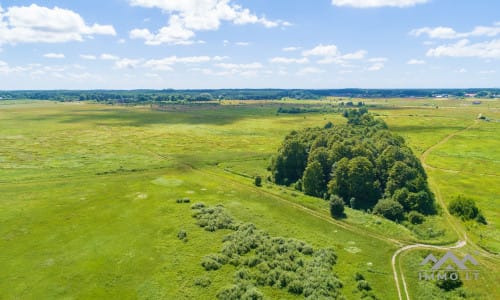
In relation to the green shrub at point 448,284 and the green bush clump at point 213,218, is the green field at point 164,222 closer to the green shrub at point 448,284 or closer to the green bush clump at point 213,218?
the green shrub at point 448,284

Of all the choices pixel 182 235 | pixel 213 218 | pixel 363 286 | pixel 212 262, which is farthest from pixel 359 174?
pixel 182 235

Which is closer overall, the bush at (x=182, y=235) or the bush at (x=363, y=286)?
the bush at (x=363, y=286)

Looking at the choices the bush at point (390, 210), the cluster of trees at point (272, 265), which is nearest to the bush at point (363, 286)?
the cluster of trees at point (272, 265)

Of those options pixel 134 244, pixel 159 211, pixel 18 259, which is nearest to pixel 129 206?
pixel 159 211

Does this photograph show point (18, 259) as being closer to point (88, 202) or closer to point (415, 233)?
point (88, 202)

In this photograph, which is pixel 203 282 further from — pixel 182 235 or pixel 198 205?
pixel 198 205

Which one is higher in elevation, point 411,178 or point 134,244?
point 411,178
